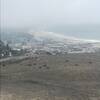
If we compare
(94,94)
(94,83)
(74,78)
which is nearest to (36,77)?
(74,78)

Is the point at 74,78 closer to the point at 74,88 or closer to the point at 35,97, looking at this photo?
the point at 74,88

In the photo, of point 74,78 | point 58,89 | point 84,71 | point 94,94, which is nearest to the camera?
point 94,94

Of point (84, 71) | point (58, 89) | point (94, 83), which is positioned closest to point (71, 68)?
point (84, 71)

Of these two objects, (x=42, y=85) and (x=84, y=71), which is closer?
(x=42, y=85)

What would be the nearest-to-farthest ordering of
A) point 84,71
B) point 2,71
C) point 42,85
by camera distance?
point 42,85
point 84,71
point 2,71

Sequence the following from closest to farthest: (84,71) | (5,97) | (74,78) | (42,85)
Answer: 1. (5,97)
2. (42,85)
3. (74,78)
4. (84,71)

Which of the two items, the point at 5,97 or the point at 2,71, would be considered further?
the point at 2,71

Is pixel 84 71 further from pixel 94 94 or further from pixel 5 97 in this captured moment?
pixel 5 97
